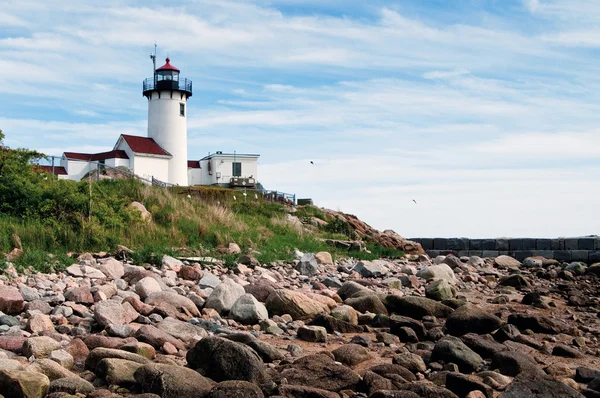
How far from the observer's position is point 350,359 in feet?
19.1

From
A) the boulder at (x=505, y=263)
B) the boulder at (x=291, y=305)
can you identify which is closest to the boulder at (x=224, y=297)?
the boulder at (x=291, y=305)

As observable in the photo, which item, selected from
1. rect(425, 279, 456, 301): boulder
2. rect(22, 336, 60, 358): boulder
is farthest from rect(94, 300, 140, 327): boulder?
rect(425, 279, 456, 301): boulder

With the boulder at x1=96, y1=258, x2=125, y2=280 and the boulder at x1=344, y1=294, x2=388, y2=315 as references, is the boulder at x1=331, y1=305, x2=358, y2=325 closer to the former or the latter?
the boulder at x1=344, y1=294, x2=388, y2=315

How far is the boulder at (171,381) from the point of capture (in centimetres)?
449

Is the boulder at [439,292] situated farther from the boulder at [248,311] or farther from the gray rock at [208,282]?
the boulder at [248,311]

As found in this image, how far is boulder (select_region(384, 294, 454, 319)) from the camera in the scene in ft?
27.4

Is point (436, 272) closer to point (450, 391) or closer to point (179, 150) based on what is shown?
point (450, 391)

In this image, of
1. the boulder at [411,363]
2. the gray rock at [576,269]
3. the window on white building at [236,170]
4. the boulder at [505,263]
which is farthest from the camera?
the window on white building at [236,170]

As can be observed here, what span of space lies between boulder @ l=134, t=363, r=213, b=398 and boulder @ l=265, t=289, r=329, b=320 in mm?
2900

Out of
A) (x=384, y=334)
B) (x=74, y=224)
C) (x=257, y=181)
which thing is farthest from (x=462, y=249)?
(x=257, y=181)

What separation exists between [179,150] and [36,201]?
2967 cm

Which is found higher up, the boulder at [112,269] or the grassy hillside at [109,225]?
the grassy hillside at [109,225]

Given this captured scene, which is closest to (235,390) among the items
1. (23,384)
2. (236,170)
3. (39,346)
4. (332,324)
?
(23,384)

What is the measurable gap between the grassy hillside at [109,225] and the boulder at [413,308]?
3562 millimetres
